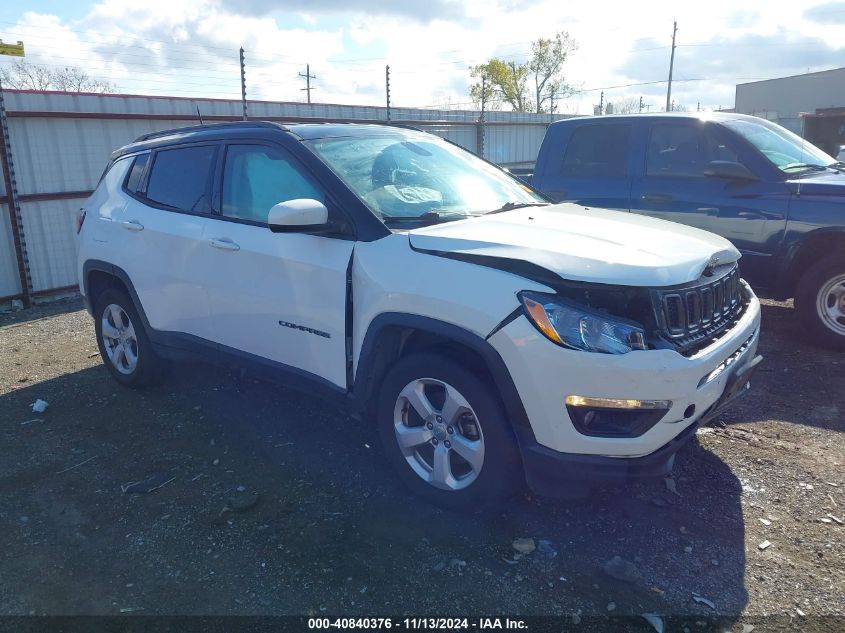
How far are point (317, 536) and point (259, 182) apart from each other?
2064 mm

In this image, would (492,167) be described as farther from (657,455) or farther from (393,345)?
(657,455)

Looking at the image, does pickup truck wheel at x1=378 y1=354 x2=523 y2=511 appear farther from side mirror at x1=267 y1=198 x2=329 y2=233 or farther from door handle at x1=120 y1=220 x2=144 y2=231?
door handle at x1=120 y1=220 x2=144 y2=231

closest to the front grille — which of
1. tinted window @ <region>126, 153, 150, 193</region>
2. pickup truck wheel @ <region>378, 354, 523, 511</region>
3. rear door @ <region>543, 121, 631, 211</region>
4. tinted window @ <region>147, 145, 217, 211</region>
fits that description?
pickup truck wheel @ <region>378, 354, 523, 511</region>

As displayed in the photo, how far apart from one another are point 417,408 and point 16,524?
2.14 meters

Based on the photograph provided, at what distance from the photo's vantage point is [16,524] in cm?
344

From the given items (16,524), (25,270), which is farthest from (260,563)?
(25,270)

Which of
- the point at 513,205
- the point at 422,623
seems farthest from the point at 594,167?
the point at 422,623

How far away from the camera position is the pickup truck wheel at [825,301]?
18.1 ft

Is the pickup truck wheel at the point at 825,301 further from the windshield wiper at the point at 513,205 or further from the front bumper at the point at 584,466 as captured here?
the front bumper at the point at 584,466

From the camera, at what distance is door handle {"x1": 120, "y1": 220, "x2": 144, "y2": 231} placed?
15.4ft

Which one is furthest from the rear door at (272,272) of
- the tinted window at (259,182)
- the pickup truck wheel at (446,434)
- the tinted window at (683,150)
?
the tinted window at (683,150)

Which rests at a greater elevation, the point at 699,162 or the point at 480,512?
the point at 699,162

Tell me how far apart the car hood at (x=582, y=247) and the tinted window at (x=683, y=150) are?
109 inches

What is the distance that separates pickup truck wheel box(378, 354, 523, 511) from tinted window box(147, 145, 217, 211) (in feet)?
6.33
